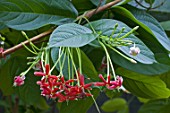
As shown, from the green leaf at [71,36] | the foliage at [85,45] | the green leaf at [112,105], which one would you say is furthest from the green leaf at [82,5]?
the green leaf at [112,105]

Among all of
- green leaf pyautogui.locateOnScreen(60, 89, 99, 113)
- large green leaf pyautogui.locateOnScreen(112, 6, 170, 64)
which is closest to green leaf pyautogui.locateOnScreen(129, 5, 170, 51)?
large green leaf pyautogui.locateOnScreen(112, 6, 170, 64)

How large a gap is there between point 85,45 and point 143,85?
10 centimetres

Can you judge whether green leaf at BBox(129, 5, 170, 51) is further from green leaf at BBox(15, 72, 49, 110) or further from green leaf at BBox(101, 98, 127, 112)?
green leaf at BBox(101, 98, 127, 112)

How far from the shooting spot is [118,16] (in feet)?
1.45

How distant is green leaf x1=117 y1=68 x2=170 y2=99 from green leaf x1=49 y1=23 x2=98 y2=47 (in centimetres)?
15

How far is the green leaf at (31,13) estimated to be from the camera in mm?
398

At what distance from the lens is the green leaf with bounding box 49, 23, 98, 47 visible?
11.9 inches

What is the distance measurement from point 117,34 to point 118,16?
10cm

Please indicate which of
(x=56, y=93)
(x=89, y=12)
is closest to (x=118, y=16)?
(x=89, y=12)

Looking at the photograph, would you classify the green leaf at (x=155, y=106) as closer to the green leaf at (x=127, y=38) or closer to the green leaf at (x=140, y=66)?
the green leaf at (x=140, y=66)

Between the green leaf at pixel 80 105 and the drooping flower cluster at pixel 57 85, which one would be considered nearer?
the drooping flower cluster at pixel 57 85

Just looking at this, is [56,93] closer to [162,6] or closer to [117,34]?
[117,34]

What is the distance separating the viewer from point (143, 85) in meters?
0.49

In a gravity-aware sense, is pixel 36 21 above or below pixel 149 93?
above
